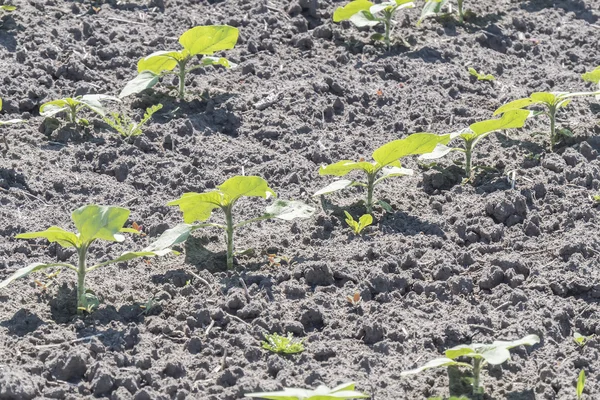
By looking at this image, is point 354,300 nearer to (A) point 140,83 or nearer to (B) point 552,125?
(B) point 552,125

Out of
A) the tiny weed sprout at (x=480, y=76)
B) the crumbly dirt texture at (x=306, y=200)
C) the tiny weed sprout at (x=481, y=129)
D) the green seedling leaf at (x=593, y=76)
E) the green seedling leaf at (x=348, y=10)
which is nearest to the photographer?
the crumbly dirt texture at (x=306, y=200)

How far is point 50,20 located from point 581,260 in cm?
327

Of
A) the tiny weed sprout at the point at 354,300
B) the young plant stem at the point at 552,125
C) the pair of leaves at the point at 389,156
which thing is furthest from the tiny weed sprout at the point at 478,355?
the young plant stem at the point at 552,125

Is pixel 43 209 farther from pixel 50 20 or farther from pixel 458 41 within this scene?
pixel 458 41

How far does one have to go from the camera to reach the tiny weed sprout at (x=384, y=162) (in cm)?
388

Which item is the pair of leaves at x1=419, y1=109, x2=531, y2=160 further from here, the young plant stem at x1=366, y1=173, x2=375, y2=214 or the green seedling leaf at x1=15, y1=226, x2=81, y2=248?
the green seedling leaf at x1=15, y1=226, x2=81, y2=248

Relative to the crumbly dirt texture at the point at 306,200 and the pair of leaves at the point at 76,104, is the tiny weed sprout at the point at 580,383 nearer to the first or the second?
the crumbly dirt texture at the point at 306,200

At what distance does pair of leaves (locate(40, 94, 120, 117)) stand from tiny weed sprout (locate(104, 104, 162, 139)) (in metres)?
0.07

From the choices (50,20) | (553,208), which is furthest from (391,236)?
(50,20)

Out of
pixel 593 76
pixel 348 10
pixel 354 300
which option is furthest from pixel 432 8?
pixel 354 300

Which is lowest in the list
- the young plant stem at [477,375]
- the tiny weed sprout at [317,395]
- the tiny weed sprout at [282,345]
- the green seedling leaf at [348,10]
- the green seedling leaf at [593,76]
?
the tiny weed sprout at [282,345]

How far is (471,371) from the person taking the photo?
3178 mm

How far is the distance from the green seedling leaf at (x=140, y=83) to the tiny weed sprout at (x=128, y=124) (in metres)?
0.12

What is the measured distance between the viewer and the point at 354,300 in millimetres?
3502
